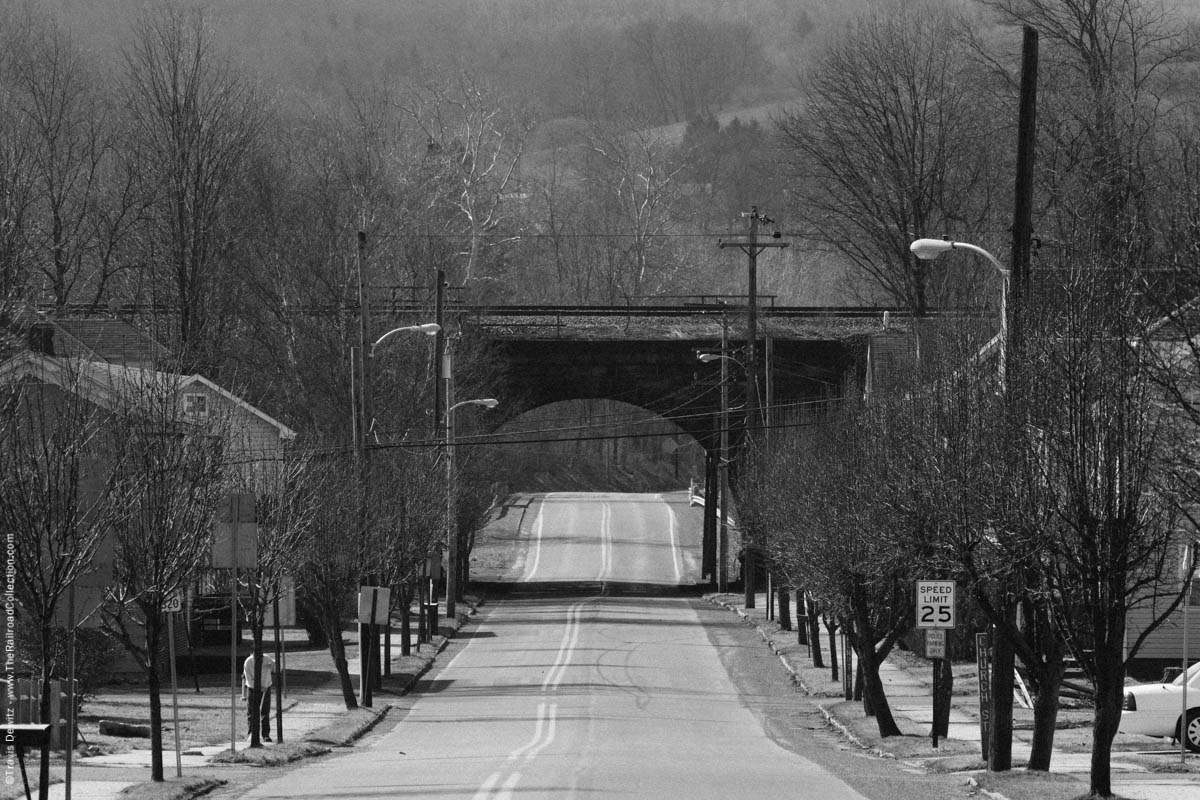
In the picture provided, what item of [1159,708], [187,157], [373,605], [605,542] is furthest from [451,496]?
[605,542]

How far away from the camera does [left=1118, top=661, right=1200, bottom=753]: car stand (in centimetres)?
2561

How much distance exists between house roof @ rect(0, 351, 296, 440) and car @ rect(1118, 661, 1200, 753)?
47.6ft

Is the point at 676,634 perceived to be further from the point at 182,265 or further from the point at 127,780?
the point at 127,780

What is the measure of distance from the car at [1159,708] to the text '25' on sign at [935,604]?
5.50 metres

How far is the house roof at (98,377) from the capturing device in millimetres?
20811

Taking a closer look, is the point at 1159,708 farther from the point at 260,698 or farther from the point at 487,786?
the point at 260,698

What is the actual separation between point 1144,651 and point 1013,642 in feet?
61.0

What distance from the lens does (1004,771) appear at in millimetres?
20297

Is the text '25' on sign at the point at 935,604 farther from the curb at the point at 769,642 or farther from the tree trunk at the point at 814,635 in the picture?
the tree trunk at the point at 814,635

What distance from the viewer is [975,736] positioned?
27906mm

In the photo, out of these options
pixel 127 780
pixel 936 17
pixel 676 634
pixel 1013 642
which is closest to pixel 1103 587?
pixel 1013 642

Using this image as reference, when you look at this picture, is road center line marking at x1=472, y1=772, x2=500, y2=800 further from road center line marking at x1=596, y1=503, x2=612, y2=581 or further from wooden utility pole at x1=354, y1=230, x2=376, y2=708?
road center line marking at x1=596, y1=503, x2=612, y2=581

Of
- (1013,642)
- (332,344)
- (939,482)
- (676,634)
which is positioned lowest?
(676,634)

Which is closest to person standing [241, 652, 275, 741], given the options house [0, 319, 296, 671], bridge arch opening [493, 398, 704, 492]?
house [0, 319, 296, 671]
